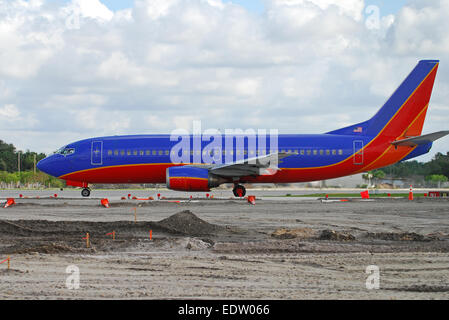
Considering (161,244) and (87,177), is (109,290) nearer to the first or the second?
(161,244)

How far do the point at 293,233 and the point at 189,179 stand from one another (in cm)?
1368

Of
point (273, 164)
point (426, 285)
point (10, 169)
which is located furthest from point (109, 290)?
point (10, 169)

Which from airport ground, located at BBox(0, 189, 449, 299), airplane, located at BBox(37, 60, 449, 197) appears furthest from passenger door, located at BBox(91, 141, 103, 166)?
airport ground, located at BBox(0, 189, 449, 299)

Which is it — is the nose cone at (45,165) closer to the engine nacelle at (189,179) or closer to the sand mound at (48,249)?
the engine nacelle at (189,179)

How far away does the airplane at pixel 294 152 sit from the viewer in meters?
31.9

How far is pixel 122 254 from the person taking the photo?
1320 cm

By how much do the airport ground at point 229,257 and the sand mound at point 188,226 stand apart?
33 mm

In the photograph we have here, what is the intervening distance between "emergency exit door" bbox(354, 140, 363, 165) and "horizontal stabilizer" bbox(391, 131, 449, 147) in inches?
69.5

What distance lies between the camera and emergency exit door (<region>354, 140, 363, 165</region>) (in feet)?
105

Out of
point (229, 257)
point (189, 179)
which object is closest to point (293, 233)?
point (229, 257)

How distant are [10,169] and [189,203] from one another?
272 feet

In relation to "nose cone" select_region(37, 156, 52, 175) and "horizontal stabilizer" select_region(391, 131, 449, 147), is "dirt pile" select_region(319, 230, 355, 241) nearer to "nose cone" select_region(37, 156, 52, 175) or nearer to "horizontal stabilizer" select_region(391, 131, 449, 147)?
"horizontal stabilizer" select_region(391, 131, 449, 147)

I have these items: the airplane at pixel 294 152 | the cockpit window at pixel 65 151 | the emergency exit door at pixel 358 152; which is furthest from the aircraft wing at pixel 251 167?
the cockpit window at pixel 65 151
